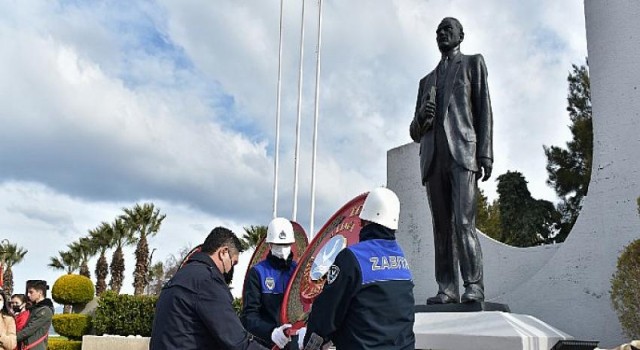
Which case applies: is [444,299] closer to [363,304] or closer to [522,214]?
[363,304]

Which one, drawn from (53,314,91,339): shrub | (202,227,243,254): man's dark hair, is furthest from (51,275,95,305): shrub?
(202,227,243,254): man's dark hair

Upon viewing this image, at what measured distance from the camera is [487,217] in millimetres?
23578

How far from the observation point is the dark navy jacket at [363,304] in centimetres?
302

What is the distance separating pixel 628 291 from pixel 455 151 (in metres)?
2.14

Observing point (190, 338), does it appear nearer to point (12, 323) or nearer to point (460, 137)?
point (460, 137)

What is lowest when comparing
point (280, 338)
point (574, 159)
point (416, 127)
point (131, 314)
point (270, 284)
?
A: point (131, 314)

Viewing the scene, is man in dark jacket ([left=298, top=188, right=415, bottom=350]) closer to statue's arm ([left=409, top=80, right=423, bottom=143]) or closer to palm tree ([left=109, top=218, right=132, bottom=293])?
statue's arm ([left=409, top=80, right=423, bottom=143])

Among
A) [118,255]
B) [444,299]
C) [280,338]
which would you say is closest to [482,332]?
[444,299]

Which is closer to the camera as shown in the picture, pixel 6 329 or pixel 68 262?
pixel 6 329

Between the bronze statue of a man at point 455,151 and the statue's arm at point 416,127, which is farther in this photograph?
the statue's arm at point 416,127

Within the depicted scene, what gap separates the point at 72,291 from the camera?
851 inches

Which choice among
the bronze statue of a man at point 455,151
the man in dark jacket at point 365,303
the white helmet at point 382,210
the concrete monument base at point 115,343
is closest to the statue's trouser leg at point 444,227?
the bronze statue of a man at point 455,151

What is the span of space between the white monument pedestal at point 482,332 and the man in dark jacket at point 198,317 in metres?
1.96

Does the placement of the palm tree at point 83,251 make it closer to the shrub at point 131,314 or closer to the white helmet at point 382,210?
the shrub at point 131,314
